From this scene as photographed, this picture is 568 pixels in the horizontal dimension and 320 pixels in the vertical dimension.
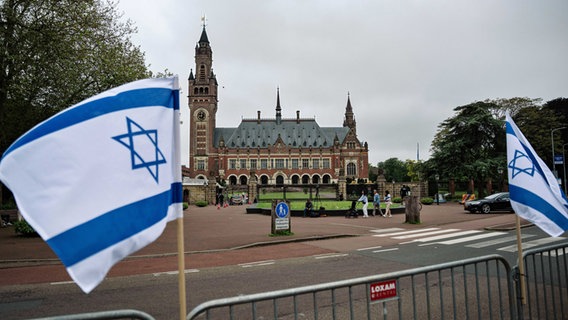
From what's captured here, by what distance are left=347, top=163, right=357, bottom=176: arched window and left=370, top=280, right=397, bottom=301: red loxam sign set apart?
8532cm

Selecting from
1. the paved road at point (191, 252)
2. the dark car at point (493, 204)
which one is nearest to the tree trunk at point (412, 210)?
the paved road at point (191, 252)

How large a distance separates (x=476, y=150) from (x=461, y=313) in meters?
45.7

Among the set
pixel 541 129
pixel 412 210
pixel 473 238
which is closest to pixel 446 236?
pixel 473 238

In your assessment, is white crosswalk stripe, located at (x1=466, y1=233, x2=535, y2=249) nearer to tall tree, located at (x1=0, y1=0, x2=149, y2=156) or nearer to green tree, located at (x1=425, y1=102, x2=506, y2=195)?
tall tree, located at (x1=0, y1=0, x2=149, y2=156)

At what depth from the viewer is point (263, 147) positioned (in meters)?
88.5

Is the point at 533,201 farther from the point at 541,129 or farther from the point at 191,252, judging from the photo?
the point at 541,129

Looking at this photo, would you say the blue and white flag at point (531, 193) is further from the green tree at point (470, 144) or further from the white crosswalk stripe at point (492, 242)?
the green tree at point (470, 144)

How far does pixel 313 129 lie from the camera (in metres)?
92.8

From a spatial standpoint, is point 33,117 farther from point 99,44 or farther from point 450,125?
point 450,125

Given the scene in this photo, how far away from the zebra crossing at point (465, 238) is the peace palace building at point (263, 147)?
6807cm

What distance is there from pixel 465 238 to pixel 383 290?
12106mm

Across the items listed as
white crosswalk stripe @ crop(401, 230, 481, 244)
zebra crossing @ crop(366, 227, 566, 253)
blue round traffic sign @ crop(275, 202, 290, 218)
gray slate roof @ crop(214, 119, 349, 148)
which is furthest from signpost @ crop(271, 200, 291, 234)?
gray slate roof @ crop(214, 119, 349, 148)

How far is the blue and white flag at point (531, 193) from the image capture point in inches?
179

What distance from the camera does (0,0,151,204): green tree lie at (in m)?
16.5
